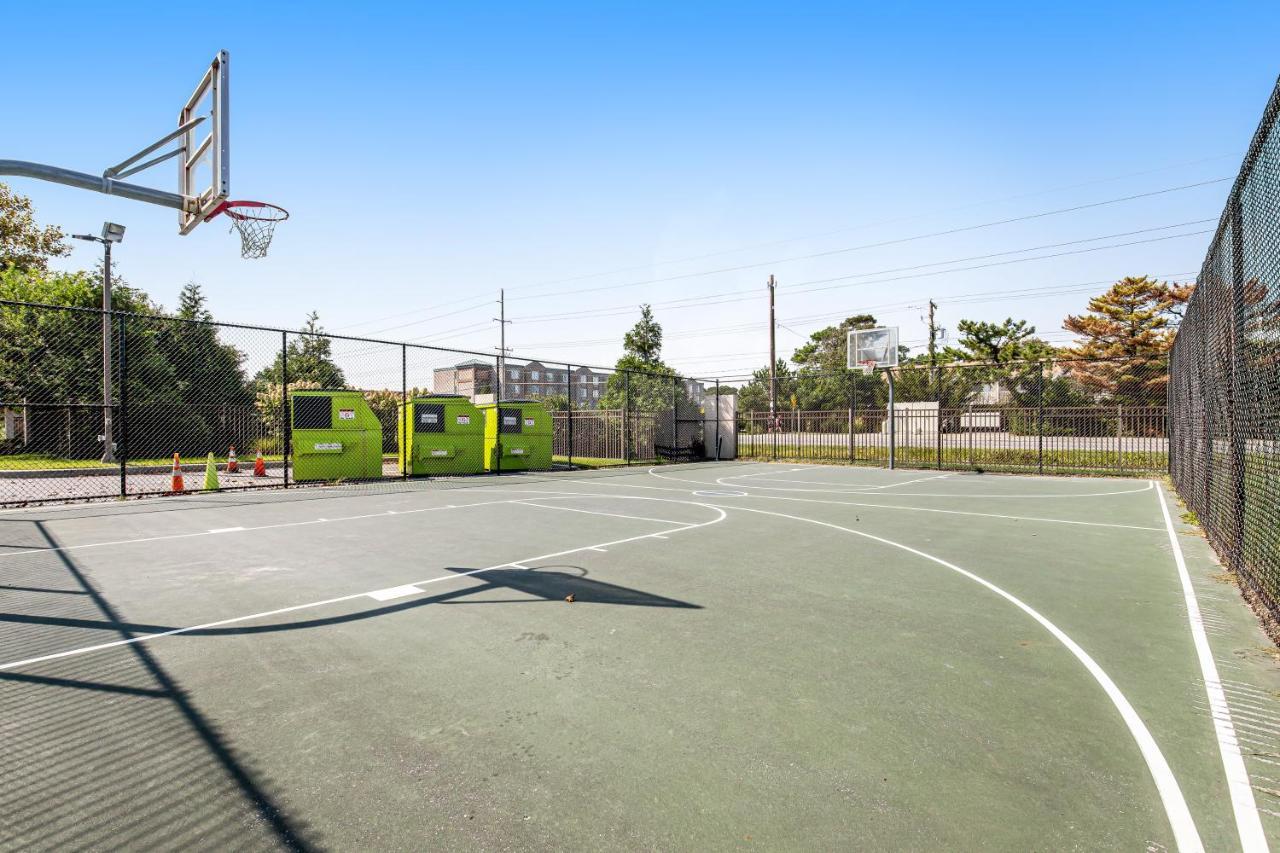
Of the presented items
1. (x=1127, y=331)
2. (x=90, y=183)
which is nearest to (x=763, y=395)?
(x=1127, y=331)

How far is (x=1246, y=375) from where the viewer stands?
19.2 feet

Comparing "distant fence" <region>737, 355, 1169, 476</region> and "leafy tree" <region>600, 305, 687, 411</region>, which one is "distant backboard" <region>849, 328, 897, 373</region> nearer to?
"distant fence" <region>737, 355, 1169, 476</region>

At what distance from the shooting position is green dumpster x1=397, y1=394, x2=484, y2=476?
58.5 ft

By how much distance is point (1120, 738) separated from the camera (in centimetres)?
300

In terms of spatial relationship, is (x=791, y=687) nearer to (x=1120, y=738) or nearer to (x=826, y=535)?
(x=1120, y=738)

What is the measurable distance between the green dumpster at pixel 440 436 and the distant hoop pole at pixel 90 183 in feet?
31.5

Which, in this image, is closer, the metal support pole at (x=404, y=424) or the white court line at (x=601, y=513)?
the white court line at (x=601, y=513)

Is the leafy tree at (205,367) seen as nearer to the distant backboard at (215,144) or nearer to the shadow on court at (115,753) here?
the distant backboard at (215,144)

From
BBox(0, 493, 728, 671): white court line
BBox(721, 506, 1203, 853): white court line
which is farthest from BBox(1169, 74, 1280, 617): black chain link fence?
BBox(0, 493, 728, 671): white court line

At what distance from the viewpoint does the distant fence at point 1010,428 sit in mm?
20750

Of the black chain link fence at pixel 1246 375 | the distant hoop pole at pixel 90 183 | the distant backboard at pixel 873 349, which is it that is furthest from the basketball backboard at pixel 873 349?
the distant hoop pole at pixel 90 183

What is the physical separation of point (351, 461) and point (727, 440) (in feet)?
49.2

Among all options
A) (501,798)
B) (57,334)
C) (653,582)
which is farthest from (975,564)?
(57,334)

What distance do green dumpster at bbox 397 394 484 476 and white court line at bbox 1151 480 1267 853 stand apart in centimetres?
1645
